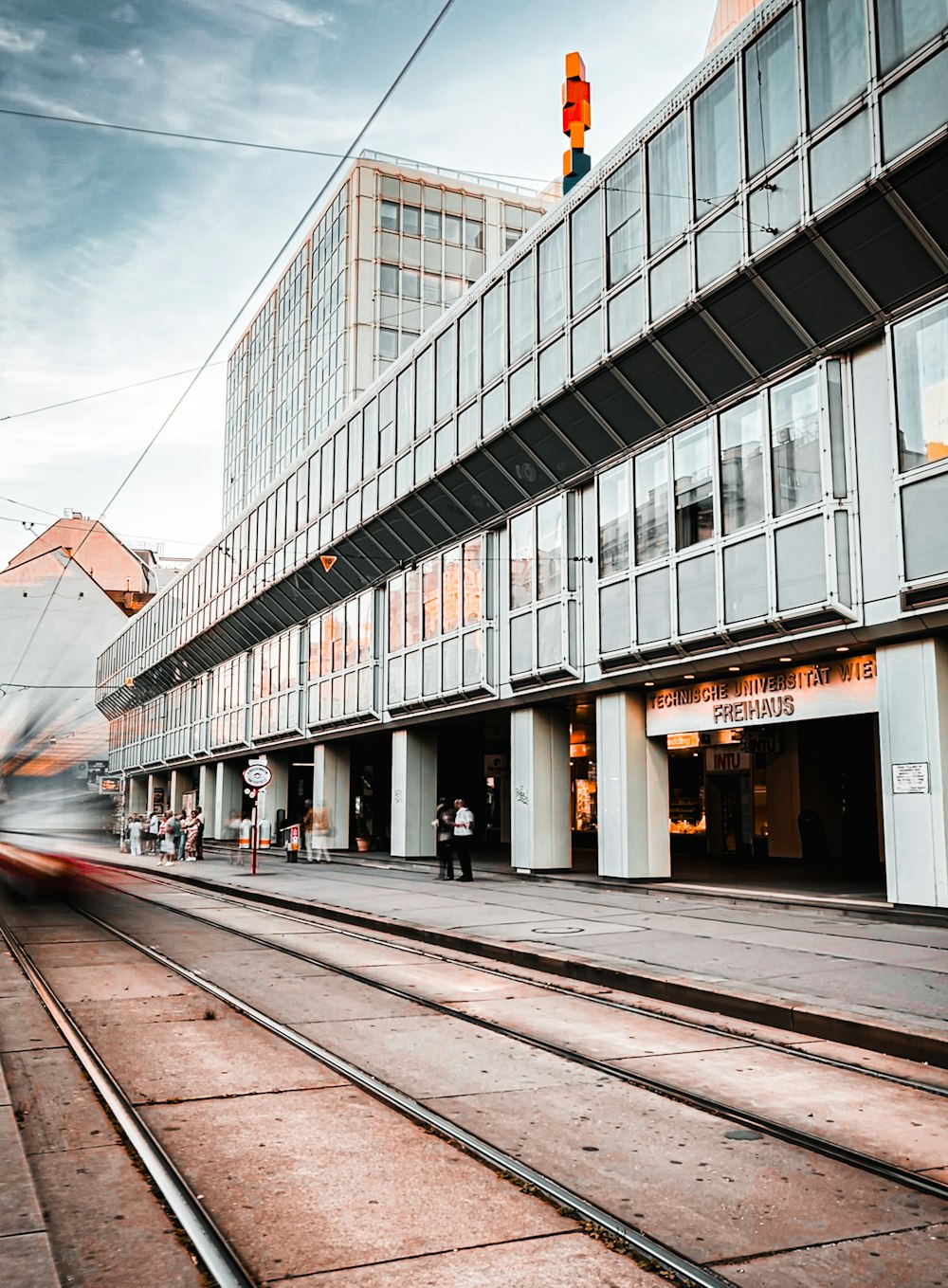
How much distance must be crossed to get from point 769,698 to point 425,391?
13.7 meters

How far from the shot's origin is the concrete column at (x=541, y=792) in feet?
78.5

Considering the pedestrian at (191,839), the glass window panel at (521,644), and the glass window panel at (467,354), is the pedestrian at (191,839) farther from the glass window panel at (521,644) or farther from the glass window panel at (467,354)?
the glass window panel at (467,354)

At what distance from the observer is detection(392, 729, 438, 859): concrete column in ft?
102

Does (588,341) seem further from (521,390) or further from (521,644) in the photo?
(521,644)

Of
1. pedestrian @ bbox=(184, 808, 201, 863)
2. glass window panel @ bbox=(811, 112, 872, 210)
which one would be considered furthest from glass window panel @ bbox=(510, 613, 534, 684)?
pedestrian @ bbox=(184, 808, 201, 863)

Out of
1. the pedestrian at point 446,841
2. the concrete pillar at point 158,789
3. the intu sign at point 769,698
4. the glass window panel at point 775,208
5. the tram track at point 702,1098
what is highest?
the glass window panel at point 775,208

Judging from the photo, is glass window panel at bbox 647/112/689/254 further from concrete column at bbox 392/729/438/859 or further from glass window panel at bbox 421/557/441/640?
concrete column at bbox 392/729/438/859

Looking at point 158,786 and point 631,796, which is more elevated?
point 158,786

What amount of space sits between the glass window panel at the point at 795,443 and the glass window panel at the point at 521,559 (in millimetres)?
8087

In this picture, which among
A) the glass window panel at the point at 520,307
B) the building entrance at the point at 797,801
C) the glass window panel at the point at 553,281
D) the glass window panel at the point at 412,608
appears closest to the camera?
the glass window panel at the point at 553,281

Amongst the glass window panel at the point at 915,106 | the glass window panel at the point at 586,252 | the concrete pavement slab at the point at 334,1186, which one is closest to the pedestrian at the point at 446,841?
the glass window panel at the point at 586,252

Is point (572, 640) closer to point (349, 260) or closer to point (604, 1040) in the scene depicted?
point (604, 1040)

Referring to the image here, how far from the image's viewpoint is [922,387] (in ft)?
47.3

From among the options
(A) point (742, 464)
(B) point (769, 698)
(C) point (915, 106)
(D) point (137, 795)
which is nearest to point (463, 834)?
(B) point (769, 698)
